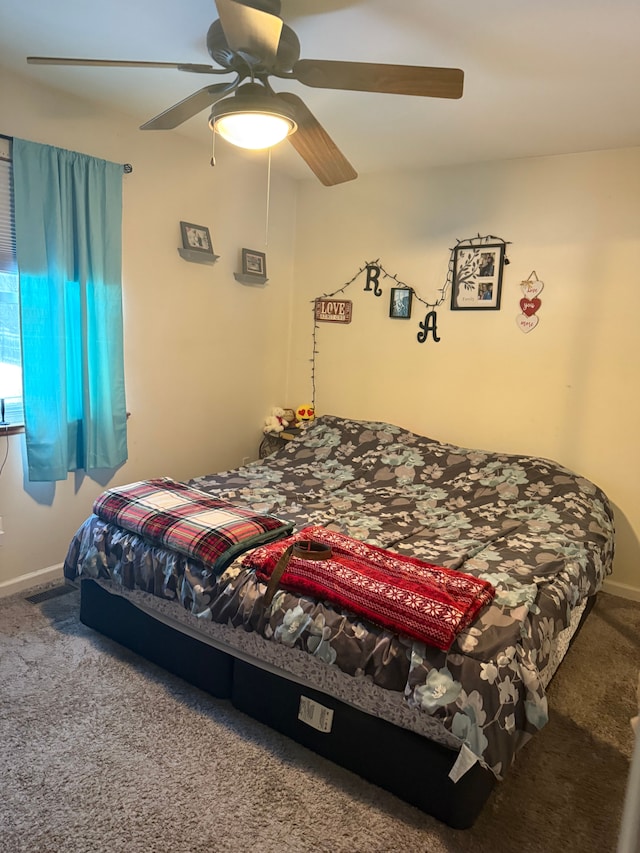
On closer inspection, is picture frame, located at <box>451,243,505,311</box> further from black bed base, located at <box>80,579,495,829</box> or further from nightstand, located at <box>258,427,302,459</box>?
black bed base, located at <box>80,579,495,829</box>

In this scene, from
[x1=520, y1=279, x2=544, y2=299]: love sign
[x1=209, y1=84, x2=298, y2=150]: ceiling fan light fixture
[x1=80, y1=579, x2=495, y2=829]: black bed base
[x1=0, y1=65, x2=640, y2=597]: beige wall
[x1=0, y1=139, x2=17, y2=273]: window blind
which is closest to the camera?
[x1=80, y1=579, x2=495, y2=829]: black bed base

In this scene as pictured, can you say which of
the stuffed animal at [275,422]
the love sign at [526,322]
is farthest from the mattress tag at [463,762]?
the stuffed animal at [275,422]

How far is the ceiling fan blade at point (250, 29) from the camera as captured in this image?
1.49 metres

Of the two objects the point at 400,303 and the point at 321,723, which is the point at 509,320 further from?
the point at 321,723

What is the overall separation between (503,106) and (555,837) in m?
2.85

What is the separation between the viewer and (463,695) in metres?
1.51

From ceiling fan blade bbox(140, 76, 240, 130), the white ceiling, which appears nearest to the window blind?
the white ceiling

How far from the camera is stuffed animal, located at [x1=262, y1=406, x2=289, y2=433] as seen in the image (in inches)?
163

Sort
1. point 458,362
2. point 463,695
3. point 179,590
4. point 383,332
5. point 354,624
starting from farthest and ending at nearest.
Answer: point 383,332 < point 458,362 < point 179,590 < point 354,624 < point 463,695

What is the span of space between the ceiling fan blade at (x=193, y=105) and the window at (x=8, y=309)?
0.87 meters

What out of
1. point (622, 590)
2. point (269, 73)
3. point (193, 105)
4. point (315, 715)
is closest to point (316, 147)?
point (269, 73)

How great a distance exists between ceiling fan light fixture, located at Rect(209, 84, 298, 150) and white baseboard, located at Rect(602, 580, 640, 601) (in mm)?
2922

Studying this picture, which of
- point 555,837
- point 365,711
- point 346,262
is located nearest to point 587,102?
point 346,262

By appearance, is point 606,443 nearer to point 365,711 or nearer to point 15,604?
point 365,711
